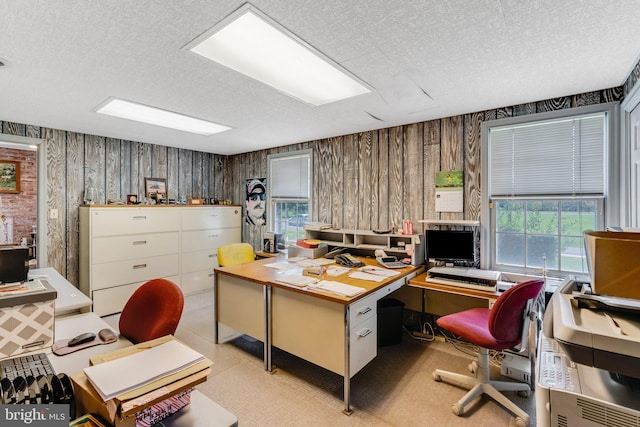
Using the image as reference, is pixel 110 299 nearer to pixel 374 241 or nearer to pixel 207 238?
pixel 207 238

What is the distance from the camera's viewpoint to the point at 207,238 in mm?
4789

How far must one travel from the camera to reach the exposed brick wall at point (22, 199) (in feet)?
18.0

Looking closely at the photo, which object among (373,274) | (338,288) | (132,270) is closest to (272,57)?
(338,288)

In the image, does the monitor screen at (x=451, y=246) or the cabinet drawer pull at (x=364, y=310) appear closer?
the cabinet drawer pull at (x=364, y=310)

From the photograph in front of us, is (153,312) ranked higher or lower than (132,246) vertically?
lower

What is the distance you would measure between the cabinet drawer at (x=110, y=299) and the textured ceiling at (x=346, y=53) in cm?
215

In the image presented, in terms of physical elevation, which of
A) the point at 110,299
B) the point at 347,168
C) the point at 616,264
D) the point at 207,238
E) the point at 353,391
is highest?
the point at 347,168

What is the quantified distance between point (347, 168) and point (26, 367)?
3385mm

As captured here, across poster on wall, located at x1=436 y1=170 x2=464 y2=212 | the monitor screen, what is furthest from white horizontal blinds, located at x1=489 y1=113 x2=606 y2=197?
the monitor screen

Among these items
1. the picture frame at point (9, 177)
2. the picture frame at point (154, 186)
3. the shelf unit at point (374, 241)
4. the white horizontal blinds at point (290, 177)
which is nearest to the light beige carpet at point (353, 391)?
the shelf unit at point (374, 241)

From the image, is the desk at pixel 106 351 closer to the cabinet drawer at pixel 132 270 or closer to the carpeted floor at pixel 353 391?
the carpeted floor at pixel 353 391

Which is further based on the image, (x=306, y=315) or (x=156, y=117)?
(x=156, y=117)

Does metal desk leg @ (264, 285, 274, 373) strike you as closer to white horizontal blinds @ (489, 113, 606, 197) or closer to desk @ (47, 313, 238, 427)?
desk @ (47, 313, 238, 427)

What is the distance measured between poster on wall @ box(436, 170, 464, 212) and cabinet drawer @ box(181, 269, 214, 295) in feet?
12.1
